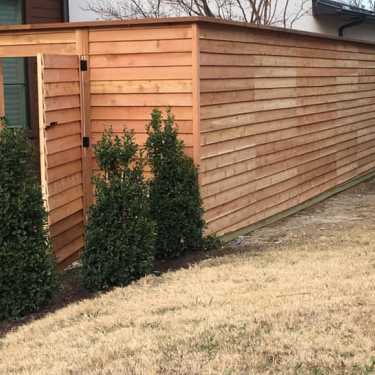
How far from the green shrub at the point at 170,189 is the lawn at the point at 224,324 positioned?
0.38m

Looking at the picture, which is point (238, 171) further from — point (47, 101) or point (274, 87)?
point (47, 101)

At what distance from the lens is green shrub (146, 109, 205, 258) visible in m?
7.15

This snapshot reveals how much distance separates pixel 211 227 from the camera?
804 cm

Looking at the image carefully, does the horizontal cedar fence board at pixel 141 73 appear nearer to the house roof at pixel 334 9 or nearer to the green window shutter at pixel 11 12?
the green window shutter at pixel 11 12

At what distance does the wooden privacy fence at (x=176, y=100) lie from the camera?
284 inches

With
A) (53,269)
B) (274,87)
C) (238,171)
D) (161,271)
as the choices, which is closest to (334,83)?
(274,87)

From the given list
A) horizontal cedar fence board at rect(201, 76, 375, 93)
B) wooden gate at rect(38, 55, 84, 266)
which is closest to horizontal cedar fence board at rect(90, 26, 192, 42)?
wooden gate at rect(38, 55, 84, 266)

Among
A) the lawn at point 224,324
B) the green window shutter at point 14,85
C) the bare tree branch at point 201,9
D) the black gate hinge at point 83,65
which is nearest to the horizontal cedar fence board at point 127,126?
the black gate hinge at point 83,65

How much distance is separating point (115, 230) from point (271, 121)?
367cm

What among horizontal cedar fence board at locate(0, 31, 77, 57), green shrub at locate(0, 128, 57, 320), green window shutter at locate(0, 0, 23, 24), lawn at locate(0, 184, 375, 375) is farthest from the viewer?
green window shutter at locate(0, 0, 23, 24)

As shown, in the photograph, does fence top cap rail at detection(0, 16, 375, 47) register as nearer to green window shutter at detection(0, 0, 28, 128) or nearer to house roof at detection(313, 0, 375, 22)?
green window shutter at detection(0, 0, 28, 128)

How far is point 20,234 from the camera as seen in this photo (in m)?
5.75

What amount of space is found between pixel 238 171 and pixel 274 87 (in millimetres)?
1474

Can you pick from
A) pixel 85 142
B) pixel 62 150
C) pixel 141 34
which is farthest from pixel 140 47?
pixel 62 150
